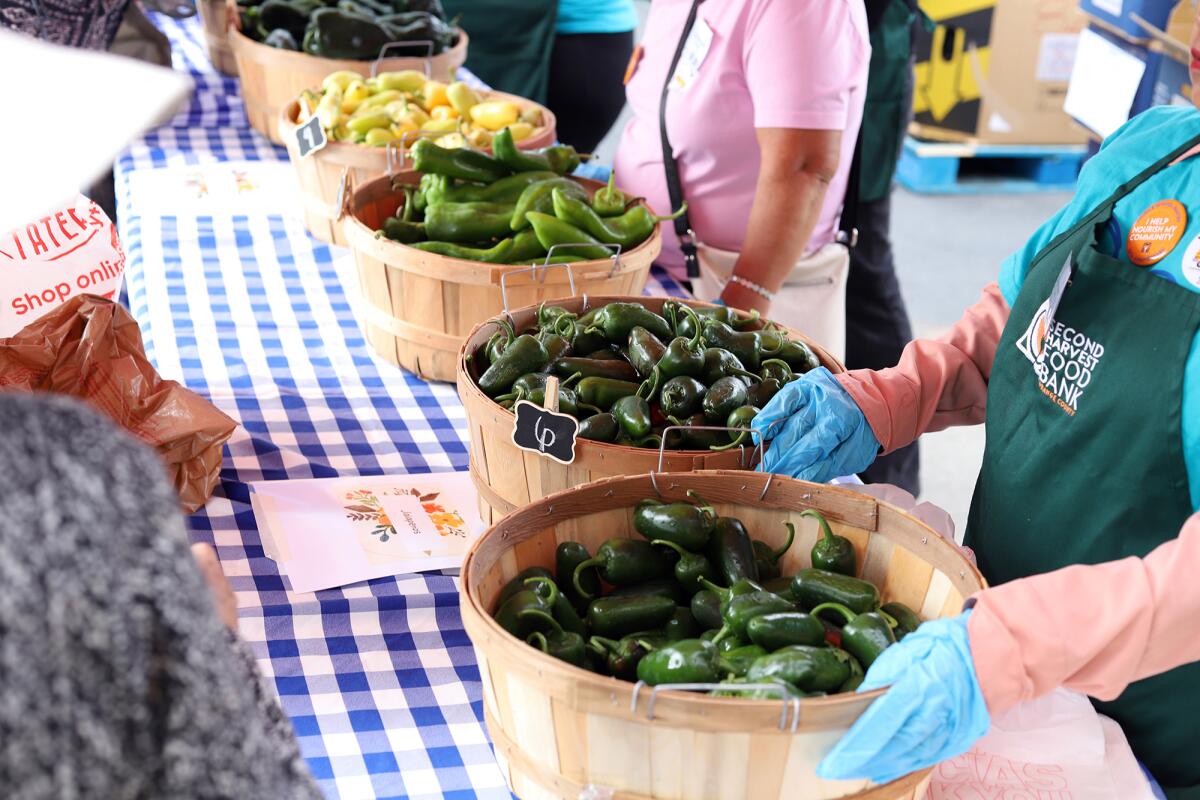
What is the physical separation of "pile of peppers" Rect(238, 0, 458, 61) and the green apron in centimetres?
222

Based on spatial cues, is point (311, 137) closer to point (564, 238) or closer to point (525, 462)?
point (564, 238)

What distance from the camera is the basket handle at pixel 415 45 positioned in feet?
10.5

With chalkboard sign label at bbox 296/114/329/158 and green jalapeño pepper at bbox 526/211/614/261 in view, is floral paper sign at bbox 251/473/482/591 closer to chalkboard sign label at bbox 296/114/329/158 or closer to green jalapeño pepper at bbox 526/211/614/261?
green jalapeño pepper at bbox 526/211/614/261

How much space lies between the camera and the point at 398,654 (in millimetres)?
1463

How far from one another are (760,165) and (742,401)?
993mm

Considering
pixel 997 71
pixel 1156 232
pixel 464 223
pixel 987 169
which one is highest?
pixel 1156 232

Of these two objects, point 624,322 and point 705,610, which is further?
point 624,322

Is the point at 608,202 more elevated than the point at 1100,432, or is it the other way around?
the point at 1100,432

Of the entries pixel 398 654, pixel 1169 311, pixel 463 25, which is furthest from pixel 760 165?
pixel 463 25

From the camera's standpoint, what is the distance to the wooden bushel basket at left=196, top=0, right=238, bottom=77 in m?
3.67

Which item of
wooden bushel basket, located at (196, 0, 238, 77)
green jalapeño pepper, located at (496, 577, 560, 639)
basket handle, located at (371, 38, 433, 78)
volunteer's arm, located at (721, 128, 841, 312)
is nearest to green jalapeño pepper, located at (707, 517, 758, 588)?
green jalapeño pepper, located at (496, 577, 560, 639)

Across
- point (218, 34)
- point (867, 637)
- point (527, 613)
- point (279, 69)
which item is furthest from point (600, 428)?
point (218, 34)

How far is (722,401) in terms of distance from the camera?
163cm

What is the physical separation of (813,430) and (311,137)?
1.55 metres
